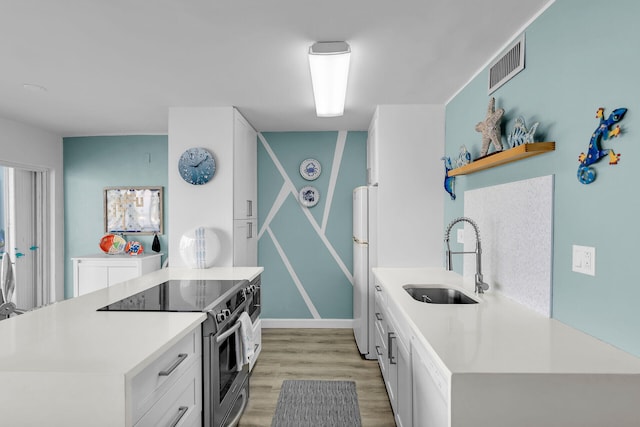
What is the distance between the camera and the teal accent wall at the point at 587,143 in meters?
1.21

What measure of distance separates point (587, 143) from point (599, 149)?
8cm

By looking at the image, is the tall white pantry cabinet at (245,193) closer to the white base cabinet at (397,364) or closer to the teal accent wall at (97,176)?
the teal accent wall at (97,176)

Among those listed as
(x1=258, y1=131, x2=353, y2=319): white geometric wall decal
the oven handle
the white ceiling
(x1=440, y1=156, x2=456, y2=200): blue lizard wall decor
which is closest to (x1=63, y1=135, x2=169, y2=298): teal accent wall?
the white ceiling

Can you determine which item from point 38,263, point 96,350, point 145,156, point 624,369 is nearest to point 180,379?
point 96,350

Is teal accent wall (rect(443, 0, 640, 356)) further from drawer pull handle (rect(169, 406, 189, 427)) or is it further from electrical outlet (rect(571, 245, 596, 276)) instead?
drawer pull handle (rect(169, 406, 189, 427))

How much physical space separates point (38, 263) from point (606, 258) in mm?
5407

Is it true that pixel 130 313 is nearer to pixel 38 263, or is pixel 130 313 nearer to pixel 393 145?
pixel 393 145

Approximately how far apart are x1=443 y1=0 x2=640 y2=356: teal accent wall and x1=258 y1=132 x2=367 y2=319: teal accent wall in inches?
96.2

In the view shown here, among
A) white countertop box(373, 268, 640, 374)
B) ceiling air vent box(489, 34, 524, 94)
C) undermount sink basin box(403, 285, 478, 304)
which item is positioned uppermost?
ceiling air vent box(489, 34, 524, 94)

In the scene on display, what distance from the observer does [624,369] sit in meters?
1.11

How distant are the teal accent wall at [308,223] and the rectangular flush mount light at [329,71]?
1350mm

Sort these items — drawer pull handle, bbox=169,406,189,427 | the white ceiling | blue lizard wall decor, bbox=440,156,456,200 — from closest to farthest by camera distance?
1. drawer pull handle, bbox=169,406,189,427
2. the white ceiling
3. blue lizard wall decor, bbox=440,156,456,200

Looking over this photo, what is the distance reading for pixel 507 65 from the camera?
6.68 ft

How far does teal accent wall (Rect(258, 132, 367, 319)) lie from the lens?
422cm
